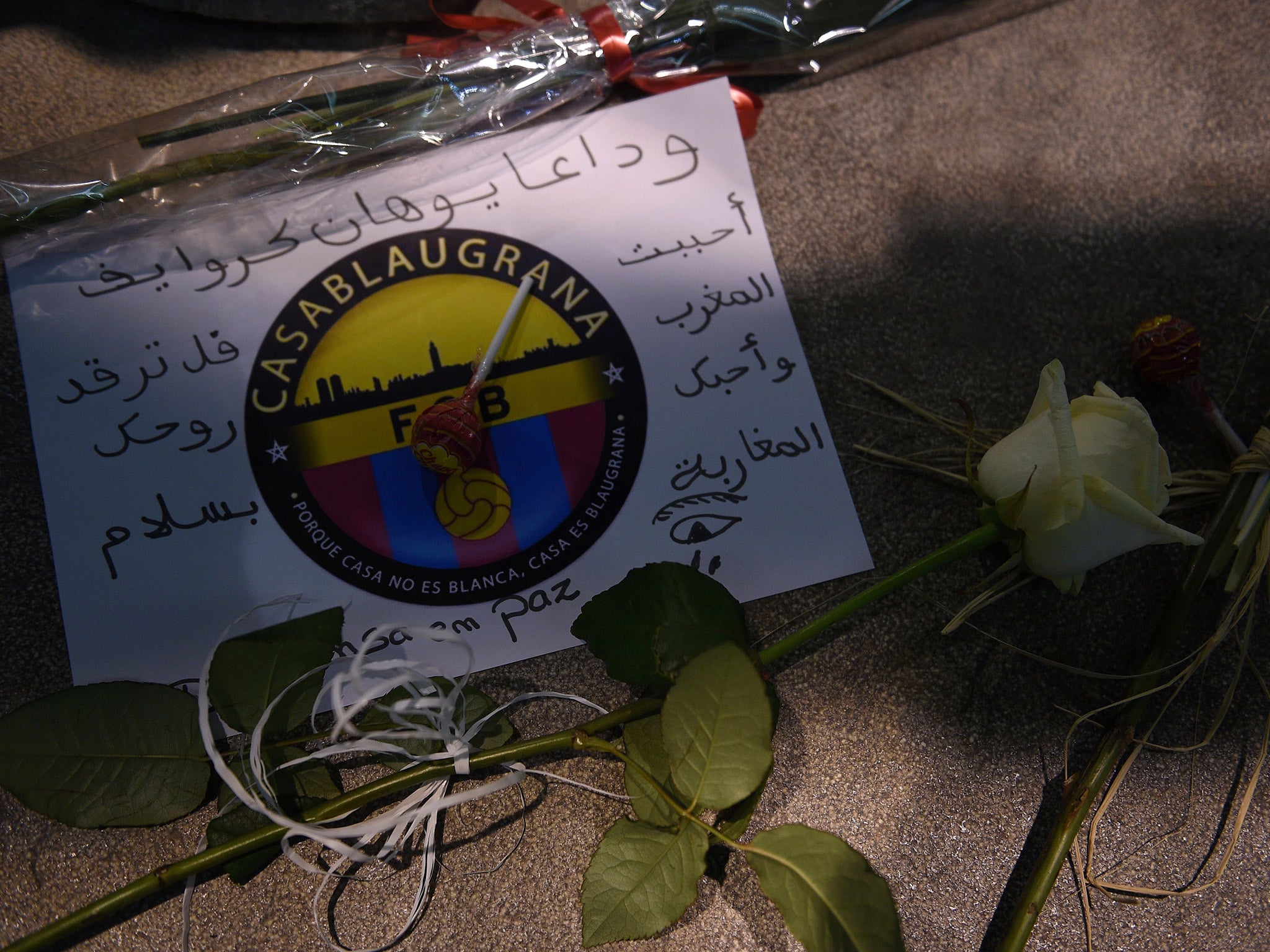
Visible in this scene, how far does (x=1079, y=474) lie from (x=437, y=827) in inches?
18.7

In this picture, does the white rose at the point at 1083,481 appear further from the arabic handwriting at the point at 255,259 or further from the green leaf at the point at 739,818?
the arabic handwriting at the point at 255,259

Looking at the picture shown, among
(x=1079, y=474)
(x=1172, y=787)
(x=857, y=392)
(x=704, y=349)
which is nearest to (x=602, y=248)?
(x=704, y=349)

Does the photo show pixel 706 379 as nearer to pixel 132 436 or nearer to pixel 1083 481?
pixel 1083 481

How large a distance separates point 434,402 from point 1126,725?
560 millimetres

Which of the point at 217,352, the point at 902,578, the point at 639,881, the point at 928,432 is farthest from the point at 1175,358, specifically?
the point at 217,352

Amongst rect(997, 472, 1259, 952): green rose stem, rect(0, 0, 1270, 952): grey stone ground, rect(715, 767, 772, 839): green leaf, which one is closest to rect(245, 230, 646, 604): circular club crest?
rect(0, 0, 1270, 952): grey stone ground

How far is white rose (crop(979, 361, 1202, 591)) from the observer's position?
0.45 meters

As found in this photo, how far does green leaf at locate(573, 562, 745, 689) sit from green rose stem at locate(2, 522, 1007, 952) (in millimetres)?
52

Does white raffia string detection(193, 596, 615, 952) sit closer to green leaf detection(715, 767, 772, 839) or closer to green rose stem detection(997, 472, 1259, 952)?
green leaf detection(715, 767, 772, 839)

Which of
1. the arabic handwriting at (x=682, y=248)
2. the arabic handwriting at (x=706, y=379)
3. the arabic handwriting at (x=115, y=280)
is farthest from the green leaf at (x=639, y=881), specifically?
the arabic handwriting at (x=115, y=280)

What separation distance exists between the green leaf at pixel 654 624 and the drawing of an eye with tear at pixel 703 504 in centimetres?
12

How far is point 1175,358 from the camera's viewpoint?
0.57m

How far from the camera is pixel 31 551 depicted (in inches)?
22.5

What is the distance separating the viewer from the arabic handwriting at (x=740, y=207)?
65 centimetres
